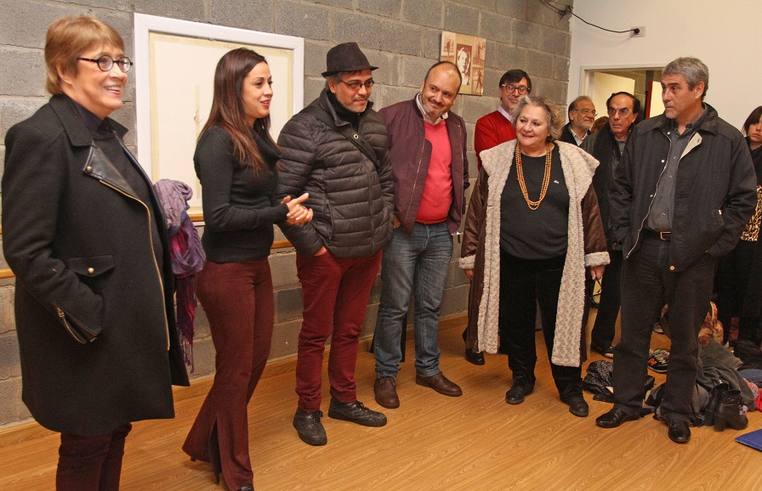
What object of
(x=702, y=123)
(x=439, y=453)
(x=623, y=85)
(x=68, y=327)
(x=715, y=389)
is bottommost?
(x=439, y=453)

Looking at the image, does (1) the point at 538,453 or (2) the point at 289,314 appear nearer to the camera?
(1) the point at 538,453

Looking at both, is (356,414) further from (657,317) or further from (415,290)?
(657,317)

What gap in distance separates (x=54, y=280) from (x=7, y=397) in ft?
5.12

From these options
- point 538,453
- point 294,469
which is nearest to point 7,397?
point 294,469

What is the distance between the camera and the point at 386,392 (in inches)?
126

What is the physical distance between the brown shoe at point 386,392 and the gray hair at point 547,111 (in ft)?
4.55

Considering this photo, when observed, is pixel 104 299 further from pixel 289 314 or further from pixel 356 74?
pixel 289 314

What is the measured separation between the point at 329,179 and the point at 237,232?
0.56 meters

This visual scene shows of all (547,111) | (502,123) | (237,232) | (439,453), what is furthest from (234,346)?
(502,123)

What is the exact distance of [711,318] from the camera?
346 centimetres

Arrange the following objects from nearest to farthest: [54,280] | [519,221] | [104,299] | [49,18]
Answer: [54,280] → [104,299] → [49,18] → [519,221]

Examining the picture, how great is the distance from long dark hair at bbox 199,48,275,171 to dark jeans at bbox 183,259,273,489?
0.36 metres

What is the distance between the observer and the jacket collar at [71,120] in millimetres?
1484

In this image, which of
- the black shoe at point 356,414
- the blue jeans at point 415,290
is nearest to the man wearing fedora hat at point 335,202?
the black shoe at point 356,414
